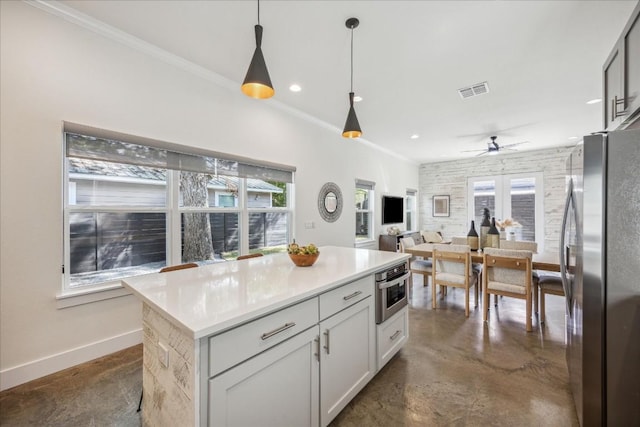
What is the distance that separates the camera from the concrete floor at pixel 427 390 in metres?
1.67

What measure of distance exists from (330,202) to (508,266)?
8.89 ft

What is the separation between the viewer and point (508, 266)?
3021 millimetres

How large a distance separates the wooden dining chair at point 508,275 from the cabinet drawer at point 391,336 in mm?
1433

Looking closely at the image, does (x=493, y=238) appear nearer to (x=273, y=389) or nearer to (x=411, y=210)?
(x=273, y=389)

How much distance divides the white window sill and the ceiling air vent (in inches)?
165

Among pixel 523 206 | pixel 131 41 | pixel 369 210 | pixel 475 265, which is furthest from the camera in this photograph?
pixel 523 206

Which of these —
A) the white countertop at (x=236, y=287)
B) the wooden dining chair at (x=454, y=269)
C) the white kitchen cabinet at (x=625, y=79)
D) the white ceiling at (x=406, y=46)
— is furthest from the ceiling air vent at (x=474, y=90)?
the white countertop at (x=236, y=287)

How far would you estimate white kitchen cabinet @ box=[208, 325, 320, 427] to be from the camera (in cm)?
102

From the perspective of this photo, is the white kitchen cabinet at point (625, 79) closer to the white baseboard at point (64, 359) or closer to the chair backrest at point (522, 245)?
the chair backrest at point (522, 245)

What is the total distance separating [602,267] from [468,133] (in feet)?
14.5

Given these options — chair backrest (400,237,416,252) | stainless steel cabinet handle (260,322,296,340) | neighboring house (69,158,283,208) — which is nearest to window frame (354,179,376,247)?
chair backrest (400,237,416,252)

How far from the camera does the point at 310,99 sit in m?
3.64

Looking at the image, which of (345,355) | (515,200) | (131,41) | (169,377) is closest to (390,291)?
(345,355)

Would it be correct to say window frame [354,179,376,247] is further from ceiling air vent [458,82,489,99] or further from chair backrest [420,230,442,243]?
ceiling air vent [458,82,489,99]
